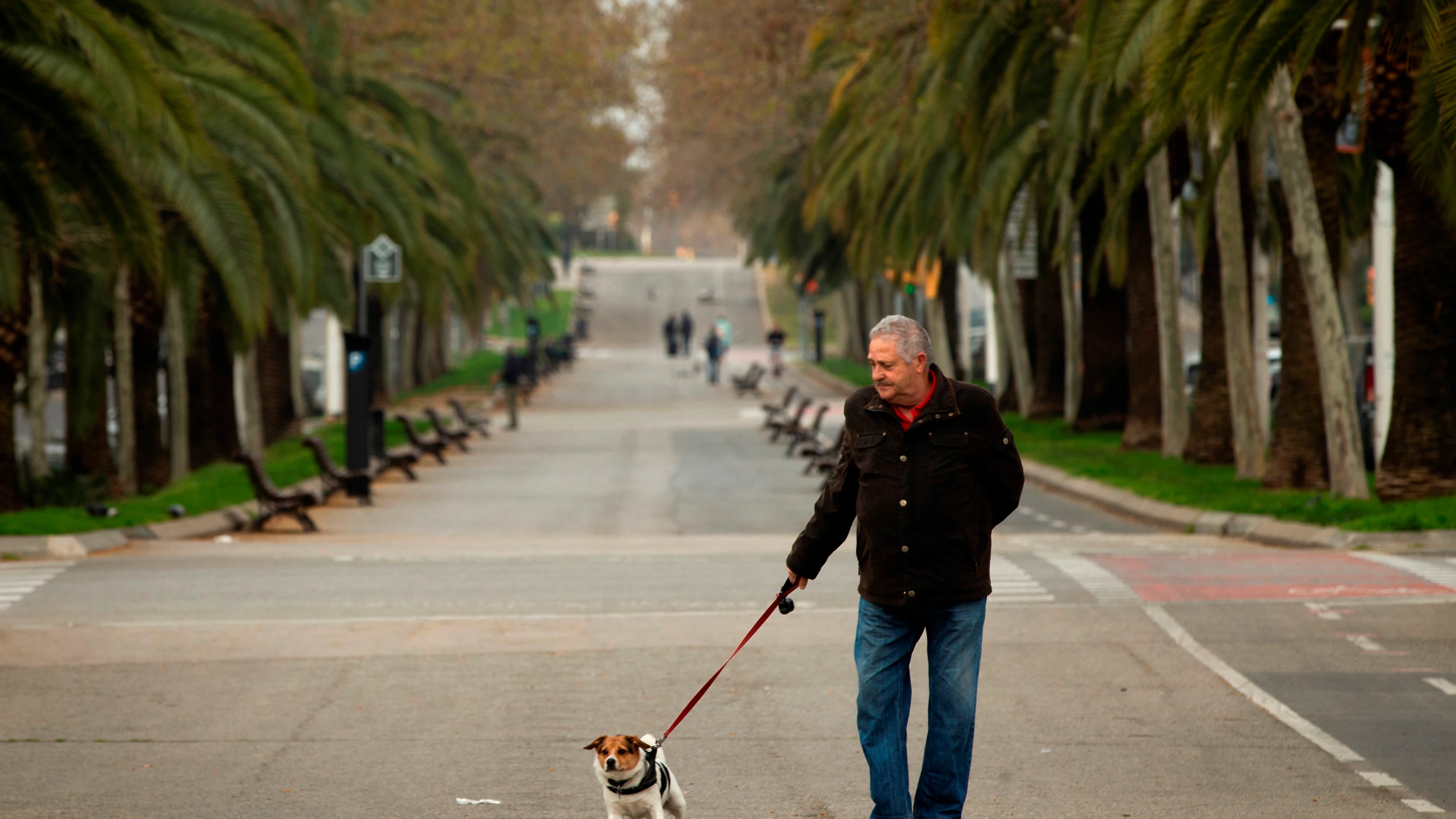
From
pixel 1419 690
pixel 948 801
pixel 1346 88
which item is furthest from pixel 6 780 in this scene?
pixel 1346 88

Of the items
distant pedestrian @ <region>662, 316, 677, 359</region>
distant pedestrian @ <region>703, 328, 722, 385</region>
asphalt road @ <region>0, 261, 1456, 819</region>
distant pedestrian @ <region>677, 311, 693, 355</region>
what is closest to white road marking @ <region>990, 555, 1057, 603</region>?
asphalt road @ <region>0, 261, 1456, 819</region>

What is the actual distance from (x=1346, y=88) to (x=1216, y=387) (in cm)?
952

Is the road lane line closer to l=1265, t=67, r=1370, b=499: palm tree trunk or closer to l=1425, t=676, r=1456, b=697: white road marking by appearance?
l=1425, t=676, r=1456, b=697: white road marking

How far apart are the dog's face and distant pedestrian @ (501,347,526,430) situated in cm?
3381

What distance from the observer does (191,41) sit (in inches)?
767

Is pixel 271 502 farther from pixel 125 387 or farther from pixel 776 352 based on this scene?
pixel 776 352

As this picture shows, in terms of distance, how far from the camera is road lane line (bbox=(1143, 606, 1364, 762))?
7629 mm

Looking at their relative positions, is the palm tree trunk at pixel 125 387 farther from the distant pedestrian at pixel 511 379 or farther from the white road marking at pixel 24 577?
the distant pedestrian at pixel 511 379

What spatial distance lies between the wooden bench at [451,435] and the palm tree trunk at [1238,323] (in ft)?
48.0

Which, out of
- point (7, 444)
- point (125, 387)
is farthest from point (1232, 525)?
point (125, 387)

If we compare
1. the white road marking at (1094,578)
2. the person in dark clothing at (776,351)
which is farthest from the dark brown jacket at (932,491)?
the person in dark clothing at (776,351)

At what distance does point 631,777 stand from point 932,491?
1254 mm

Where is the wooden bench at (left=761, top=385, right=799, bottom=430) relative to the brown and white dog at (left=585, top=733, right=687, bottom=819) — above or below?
below

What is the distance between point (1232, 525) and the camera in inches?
700
